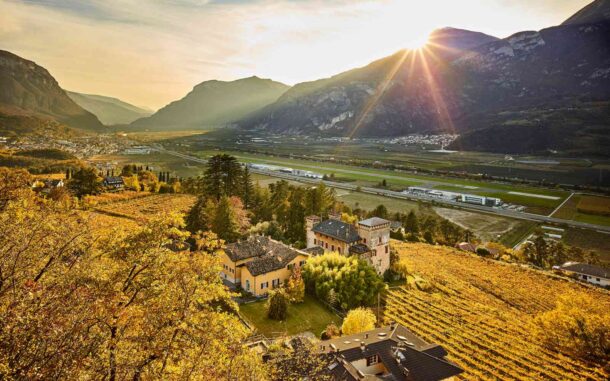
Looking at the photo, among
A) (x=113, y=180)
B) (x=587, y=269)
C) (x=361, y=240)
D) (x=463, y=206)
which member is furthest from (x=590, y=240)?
(x=113, y=180)

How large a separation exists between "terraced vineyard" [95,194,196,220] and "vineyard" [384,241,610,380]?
38.7 metres

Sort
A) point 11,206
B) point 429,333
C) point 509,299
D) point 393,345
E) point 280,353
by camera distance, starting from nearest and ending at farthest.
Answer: point 11,206 → point 280,353 → point 393,345 → point 429,333 → point 509,299

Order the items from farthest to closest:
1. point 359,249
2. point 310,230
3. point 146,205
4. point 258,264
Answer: point 146,205 < point 310,230 < point 359,249 < point 258,264

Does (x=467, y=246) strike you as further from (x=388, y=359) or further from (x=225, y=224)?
(x=388, y=359)

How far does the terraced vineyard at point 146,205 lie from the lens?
6169 centimetres

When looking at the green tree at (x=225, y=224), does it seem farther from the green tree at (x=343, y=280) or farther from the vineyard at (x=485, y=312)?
the vineyard at (x=485, y=312)

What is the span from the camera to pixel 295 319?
2989 cm

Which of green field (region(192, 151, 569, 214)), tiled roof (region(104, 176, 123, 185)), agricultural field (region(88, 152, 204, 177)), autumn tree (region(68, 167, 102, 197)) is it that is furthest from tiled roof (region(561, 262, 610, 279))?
agricultural field (region(88, 152, 204, 177))

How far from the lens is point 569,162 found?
144 metres

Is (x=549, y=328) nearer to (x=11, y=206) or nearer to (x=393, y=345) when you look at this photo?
(x=393, y=345)

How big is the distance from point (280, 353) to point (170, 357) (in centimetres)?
667

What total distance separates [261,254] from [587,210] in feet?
251

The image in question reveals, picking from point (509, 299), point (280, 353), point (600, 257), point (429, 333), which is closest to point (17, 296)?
point (280, 353)

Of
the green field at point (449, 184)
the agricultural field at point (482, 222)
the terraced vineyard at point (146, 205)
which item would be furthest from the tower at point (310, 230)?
the green field at point (449, 184)
